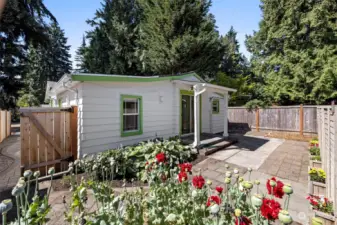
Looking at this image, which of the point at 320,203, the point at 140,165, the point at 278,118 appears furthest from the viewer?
the point at 278,118

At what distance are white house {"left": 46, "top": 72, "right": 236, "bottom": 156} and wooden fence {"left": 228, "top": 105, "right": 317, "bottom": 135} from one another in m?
5.82

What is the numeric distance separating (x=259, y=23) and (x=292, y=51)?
4.04 m

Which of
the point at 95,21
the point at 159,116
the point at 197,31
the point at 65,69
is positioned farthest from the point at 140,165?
the point at 65,69

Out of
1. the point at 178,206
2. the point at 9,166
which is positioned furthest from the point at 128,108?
the point at 178,206

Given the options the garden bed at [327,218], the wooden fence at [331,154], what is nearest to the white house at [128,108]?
the wooden fence at [331,154]

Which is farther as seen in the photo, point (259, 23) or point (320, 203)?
point (259, 23)

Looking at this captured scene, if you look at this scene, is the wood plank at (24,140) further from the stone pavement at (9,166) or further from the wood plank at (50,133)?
the stone pavement at (9,166)

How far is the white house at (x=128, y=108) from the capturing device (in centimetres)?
486

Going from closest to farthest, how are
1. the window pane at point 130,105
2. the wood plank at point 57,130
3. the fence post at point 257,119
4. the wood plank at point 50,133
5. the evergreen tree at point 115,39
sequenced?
the wood plank at point 50,133 → the wood plank at point 57,130 → the window pane at point 130,105 → the fence post at point 257,119 → the evergreen tree at point 115,39

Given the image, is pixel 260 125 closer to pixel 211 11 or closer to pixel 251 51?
pixel 251 51

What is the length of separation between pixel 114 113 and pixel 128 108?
0.60 m

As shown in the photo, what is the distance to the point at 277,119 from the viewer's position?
1112cm

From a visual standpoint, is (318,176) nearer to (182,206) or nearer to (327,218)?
(327,218)

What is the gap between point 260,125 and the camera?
11891 mm
